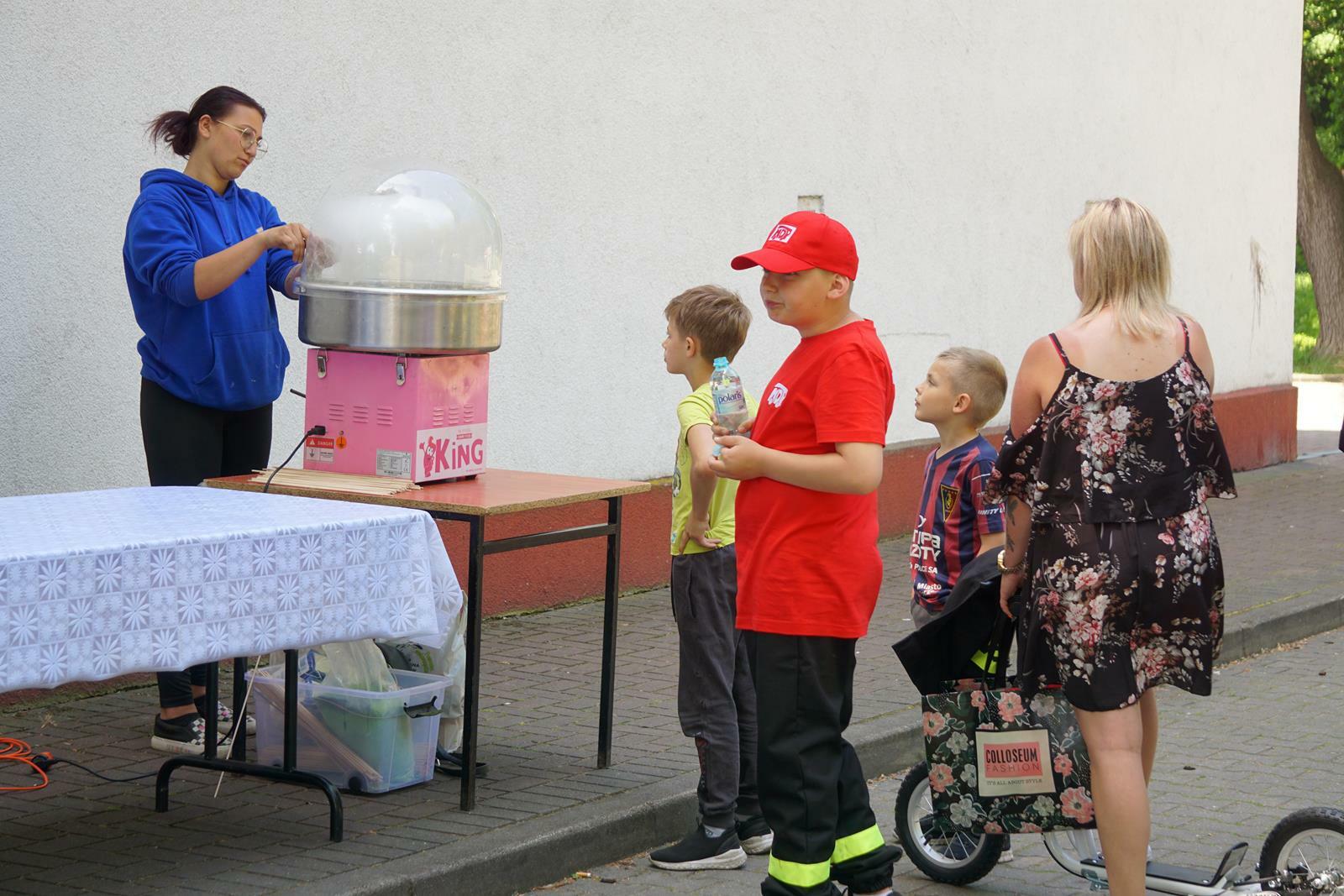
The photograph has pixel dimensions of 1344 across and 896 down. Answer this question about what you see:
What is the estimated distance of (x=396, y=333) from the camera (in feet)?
16.5

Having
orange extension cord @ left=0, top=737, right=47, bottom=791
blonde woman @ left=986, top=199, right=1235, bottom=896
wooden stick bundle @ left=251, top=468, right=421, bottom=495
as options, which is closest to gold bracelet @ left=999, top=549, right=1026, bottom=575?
blonde woman @ left=986, top=199, right=1235, bottom=896

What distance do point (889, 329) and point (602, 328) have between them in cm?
268

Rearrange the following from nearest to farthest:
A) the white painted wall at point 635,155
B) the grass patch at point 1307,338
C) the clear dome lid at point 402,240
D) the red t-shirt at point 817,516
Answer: the red t-shirt at point 817,516 < the clear dome lid at point 402,240 < the white painted wall at point 635,155 < the grass patch at point 1307,338

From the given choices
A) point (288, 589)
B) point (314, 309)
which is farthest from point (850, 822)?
point (314, 309)

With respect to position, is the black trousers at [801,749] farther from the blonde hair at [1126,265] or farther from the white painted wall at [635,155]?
the white painted wall at [635,155]

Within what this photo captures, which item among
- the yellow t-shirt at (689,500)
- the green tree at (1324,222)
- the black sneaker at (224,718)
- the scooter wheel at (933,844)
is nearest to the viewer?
the scooter wheel at (933,844)

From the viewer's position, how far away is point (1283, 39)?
50.3ft

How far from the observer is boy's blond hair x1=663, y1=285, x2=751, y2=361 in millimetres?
4898

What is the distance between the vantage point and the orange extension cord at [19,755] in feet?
17.1

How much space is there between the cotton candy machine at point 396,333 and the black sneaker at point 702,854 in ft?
4.23

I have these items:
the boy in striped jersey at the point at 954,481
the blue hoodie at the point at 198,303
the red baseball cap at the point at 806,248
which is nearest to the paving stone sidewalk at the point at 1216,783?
the boy in striped jersey at the point at 954,481

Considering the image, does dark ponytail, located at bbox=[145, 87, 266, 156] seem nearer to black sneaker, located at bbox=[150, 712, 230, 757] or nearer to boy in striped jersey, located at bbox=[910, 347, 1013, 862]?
black sneaker, located at bbox=[150, 712, 230, 757]

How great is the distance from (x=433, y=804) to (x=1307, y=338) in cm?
2740

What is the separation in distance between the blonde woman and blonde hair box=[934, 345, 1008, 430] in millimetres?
825
